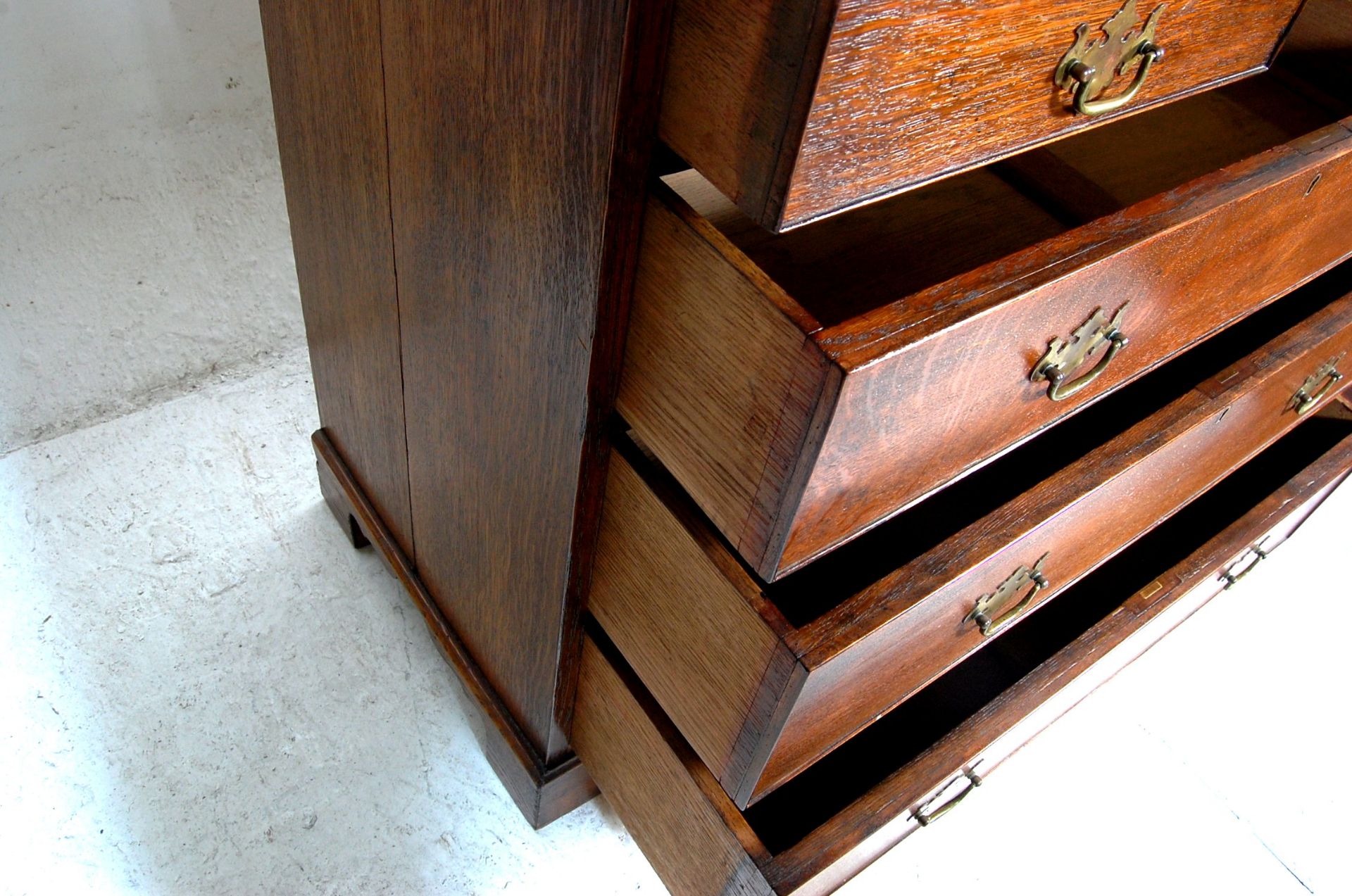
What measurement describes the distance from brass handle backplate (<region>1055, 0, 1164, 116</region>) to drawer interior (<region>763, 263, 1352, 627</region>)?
1.00 feet

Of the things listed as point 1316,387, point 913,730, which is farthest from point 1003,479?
point 1316,387

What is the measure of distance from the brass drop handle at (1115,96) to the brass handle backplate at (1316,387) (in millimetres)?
528

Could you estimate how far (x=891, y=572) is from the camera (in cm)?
68

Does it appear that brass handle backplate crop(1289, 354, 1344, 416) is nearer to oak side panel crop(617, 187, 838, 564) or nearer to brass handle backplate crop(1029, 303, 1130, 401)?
brass handle backplate crop(1029, 303, 1130, 401)

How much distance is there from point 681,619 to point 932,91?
0.33 metres

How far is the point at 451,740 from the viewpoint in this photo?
0.97m

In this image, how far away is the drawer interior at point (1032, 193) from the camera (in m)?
0.65

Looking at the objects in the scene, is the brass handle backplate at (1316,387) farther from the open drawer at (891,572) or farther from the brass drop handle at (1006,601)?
the brass drop handle at (1006,601)

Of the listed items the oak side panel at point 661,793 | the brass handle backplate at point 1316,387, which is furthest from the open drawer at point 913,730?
the brass handle backplate at point 1316,387

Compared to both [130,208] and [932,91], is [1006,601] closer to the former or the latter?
[932,91]

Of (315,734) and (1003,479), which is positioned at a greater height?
(315,734)

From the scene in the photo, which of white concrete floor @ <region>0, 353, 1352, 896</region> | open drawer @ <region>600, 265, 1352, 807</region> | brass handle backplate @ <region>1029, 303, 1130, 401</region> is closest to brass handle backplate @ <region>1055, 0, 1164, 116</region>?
brass handle backplate @ <region>1029, 303, 1130, 401</region>

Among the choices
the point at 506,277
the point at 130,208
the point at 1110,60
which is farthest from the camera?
the point at 130,208

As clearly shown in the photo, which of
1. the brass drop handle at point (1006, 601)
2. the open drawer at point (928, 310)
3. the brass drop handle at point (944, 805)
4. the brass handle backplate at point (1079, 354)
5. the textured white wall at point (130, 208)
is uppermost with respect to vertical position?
the textured white wall at point (130, 208)
